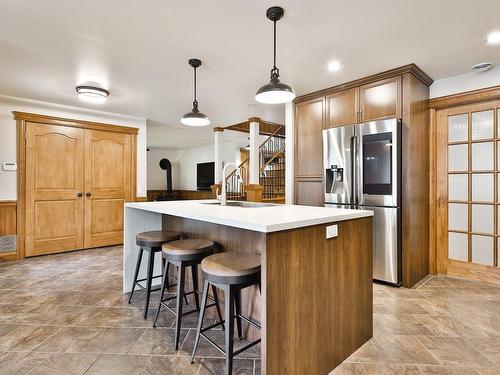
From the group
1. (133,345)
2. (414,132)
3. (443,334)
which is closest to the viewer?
(133,345)

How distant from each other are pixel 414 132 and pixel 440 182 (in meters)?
0.83

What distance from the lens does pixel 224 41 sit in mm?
2527

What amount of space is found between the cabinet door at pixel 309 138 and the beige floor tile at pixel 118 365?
2.88m

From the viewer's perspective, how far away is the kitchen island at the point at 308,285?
141cm

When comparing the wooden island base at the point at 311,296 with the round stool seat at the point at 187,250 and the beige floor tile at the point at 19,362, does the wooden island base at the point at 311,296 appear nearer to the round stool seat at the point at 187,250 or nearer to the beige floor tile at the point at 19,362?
the round stool seat at the point at 187,250

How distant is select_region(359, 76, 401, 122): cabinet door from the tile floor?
1924 millimetres

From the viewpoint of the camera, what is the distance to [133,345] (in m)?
1.98

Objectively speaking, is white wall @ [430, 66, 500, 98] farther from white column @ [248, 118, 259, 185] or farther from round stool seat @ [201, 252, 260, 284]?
round stool seat @ [201, 252, 260, 284]

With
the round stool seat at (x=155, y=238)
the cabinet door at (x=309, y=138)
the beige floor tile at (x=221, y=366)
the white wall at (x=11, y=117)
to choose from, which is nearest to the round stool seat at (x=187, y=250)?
the round stool seat at (x=155, y=238)

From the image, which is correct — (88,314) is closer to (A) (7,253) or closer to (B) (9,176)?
(A) (7,253)

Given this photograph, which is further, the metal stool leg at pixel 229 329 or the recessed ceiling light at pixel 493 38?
the recessed ceiling light at pixel 493 38

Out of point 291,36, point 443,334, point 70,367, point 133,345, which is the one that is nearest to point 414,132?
point 291,36

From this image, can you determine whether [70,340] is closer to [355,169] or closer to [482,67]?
[355,169]

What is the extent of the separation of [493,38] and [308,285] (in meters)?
2.72
